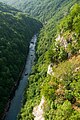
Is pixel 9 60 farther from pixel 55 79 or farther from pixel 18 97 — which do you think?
pixel 55 79

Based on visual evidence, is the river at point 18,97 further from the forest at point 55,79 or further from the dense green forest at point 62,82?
the dense green forest at point 62,82

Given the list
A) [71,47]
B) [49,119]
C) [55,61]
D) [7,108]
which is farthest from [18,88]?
[49,119]

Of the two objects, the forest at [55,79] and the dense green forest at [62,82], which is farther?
the forest at [55,79]

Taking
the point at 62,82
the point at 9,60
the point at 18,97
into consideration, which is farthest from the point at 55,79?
the point at 9,60

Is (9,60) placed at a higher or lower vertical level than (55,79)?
higher

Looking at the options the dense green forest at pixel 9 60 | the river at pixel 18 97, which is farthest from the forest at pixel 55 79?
the river at pixel 18 97

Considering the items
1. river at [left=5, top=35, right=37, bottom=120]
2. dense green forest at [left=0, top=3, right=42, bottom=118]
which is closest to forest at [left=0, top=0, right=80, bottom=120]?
dense green forest at [left=0, top=3, right=42, bottom=118]

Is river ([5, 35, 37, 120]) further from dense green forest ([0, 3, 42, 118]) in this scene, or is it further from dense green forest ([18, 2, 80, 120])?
dense green forest ([18, 2, 80, 120])

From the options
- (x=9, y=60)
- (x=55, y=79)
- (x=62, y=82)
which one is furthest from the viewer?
(x=9, y=60)

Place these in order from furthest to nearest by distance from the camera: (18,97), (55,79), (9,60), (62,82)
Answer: (9,60) → (18,97) → (55,79) → (62,82)
